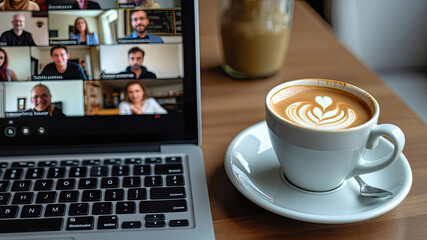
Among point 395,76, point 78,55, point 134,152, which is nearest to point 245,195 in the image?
point 134,152

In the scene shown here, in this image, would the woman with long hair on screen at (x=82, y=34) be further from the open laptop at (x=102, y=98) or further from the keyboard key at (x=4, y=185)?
the keyboard key at (x=4, y=185)

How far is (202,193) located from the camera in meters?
0.53

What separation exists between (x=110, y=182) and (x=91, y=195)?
0.03 metres

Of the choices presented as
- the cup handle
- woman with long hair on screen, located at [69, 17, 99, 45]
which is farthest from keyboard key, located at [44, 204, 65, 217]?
the cup handle

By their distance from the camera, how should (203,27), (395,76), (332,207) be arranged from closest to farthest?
(332,207), (203,27), (395,76)

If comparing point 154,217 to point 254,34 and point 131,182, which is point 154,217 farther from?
point 254,34

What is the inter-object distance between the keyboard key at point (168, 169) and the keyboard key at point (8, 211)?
16cm

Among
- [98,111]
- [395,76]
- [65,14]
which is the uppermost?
[65,14]

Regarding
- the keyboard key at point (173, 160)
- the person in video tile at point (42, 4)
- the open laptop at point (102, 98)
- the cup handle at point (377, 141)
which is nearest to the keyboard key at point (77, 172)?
the open laptop at point (102, 98)

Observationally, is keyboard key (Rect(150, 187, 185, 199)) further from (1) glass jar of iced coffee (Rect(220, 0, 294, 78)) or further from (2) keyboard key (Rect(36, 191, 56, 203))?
(1) glass jar of iced coffee (Rect(220, 0, 294, 78))

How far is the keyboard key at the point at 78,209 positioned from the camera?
483 millimetres

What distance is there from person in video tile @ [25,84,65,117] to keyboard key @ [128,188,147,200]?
161 mm

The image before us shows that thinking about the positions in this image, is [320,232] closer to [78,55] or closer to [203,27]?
[78,55]

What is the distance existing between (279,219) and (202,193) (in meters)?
0.09
